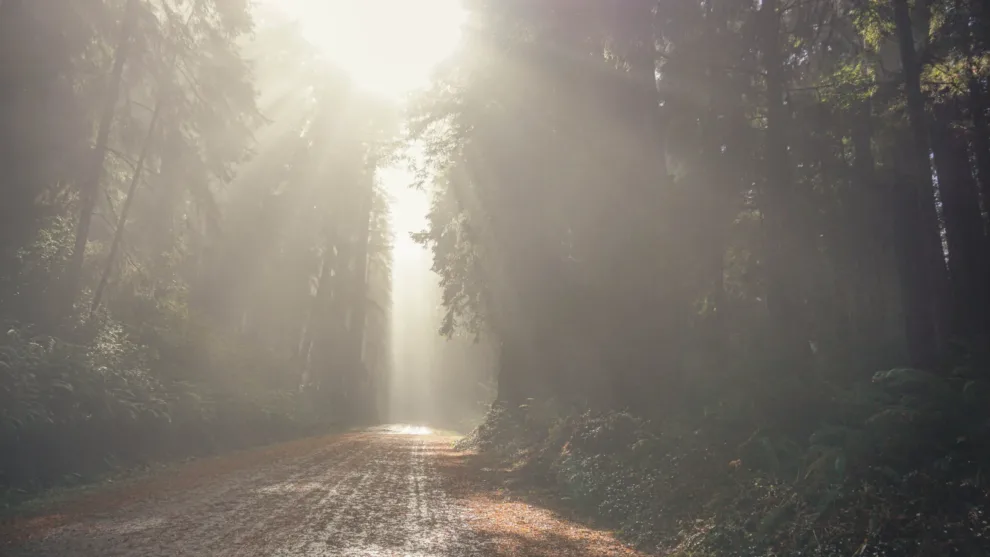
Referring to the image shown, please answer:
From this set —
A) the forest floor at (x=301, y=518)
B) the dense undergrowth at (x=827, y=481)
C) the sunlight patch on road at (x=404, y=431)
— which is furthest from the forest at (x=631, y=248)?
the sunlight patch on road at (x=404, y=431)

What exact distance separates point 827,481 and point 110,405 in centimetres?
1226

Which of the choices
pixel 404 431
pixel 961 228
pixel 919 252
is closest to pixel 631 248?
pixel 919 252

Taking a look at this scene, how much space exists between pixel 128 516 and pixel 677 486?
24.4 feet

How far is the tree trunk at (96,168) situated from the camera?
13828 mm

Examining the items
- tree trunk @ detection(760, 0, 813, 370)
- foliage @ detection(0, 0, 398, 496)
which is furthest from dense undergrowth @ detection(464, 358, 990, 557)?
foliage @ detection(0, 0, 398, 496)

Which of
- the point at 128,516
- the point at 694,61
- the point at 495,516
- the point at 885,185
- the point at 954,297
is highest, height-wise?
the point at 694,61

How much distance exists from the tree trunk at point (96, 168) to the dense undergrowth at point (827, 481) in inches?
453

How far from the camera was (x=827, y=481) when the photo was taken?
23.0 ft

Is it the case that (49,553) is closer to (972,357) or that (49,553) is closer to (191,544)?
(191,544)

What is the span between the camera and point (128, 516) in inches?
324

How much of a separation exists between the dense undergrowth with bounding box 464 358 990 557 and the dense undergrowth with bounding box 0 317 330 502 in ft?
29.1

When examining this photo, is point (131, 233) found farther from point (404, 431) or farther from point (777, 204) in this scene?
point (404, 431)

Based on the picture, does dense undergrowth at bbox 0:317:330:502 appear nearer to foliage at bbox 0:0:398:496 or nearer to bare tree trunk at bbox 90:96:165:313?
foliage at bbox 0:0:398:496

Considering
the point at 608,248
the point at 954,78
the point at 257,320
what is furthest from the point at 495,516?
the point at 257,320
